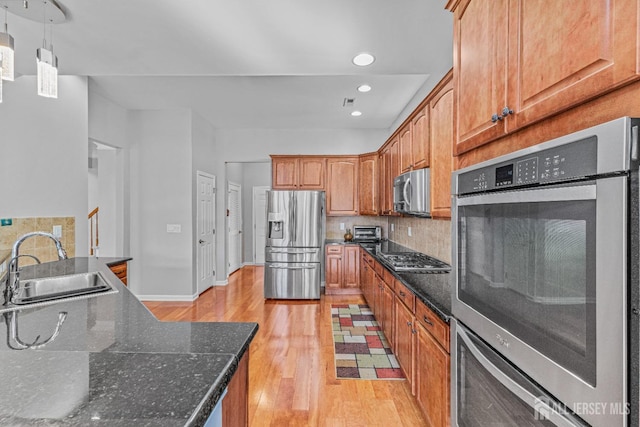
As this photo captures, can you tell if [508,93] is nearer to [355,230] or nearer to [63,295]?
[63,295]

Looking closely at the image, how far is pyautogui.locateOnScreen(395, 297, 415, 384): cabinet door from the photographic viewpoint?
7.20 ft

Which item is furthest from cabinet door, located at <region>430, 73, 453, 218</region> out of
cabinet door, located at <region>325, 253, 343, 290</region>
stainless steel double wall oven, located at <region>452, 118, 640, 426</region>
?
cabinet door, located at <region>325, 253, 343, 290</region>

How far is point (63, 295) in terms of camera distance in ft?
5.51

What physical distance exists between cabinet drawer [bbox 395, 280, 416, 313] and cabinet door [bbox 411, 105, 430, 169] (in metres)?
1.02

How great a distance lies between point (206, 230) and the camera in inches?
218

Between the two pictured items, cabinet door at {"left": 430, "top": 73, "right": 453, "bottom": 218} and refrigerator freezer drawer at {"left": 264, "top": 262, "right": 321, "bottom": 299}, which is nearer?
cabinet door at {"left": 430, "top": 73, "right": 453, "bottom": 218}

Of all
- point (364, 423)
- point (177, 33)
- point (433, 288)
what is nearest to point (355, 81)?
point (177, 33)

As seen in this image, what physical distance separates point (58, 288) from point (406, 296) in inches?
87.9

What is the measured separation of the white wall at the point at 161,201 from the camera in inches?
195

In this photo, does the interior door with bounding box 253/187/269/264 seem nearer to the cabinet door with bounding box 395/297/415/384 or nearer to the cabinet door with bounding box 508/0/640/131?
the cabinet door with bounding box 395/297/415/384

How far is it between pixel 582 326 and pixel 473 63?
102 cm

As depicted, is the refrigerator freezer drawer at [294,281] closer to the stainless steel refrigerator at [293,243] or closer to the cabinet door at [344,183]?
the stainless steel refrigerator at [293,243]

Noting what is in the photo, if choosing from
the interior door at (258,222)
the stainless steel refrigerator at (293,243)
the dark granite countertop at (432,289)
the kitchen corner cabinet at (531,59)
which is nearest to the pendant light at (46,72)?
the kitchen corner cabinet at (531,59)

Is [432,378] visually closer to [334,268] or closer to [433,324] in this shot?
[433,324]
